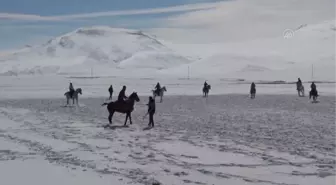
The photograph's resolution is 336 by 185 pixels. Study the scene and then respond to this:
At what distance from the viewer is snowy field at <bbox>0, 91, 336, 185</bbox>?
9977mm

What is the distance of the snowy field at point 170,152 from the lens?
32.7 feet

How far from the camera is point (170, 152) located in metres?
12.8

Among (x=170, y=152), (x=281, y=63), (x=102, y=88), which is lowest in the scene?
(x=170, y=152)

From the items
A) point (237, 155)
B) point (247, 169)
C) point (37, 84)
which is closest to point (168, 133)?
point (237, 155)

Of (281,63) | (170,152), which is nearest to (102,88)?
(170,152)

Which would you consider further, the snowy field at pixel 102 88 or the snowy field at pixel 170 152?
the snowy field at pixel 102 88

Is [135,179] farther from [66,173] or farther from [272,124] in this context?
[272,124]

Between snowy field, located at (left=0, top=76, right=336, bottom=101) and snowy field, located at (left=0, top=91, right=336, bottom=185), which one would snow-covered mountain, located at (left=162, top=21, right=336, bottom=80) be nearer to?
snowy field, located at (left=0, top=76, right=336, bottom=101)

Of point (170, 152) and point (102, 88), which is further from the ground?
point (102, 88)

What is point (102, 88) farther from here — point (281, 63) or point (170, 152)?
point (281, 63)

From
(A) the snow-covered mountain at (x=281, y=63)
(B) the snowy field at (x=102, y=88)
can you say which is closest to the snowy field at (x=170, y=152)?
(B) the snowy field at (x=102, y=88)

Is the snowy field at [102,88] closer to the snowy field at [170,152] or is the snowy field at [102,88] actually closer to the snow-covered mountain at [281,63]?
the snowy field at [170,152]

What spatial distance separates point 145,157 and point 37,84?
185 ft

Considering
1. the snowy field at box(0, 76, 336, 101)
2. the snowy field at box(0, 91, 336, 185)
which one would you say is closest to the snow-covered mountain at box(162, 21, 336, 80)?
the snowy field at box(0, 76, 336, 101)
